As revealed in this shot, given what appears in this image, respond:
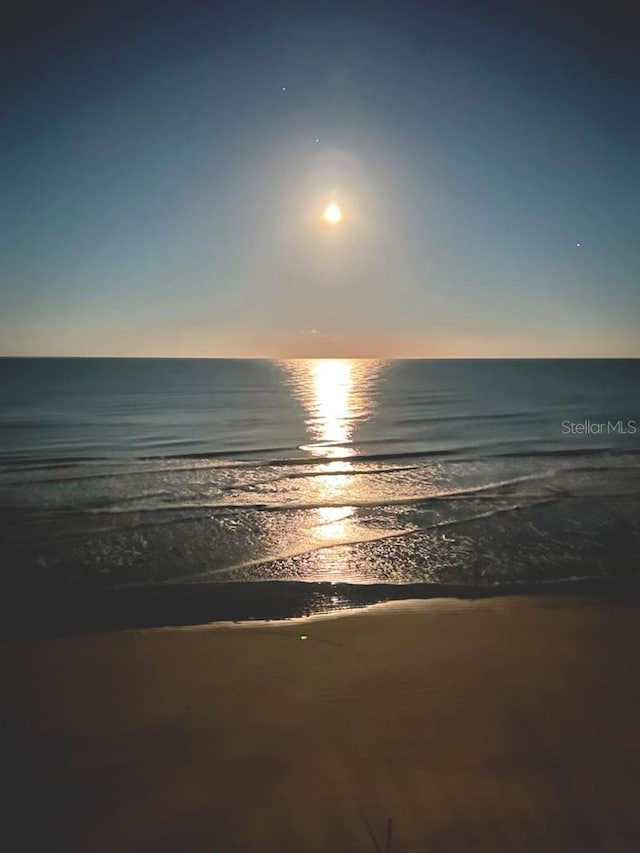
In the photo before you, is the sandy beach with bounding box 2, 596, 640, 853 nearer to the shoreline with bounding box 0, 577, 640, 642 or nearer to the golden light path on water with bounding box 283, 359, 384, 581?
the shoreline with bounding box 0, 577, 640, 642

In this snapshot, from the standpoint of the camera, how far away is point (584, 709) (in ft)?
18.7

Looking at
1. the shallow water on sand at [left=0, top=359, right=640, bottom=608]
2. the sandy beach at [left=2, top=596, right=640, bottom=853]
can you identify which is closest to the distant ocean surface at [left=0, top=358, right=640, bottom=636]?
the shallow water on sand at [left=0, top=359, right=640, bottom=608]

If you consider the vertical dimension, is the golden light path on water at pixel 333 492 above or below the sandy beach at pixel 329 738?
above

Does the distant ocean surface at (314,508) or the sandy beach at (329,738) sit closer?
Answer: the sandy beach at (329,738)

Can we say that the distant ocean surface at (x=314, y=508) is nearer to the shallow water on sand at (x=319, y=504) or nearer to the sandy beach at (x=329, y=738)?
the shallow water on sand at (x=319, y=504)

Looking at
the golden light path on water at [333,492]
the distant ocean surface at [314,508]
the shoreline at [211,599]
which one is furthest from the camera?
the golden light path on water at [333,492]

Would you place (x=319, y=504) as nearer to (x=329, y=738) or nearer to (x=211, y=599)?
(x=211, y=599)

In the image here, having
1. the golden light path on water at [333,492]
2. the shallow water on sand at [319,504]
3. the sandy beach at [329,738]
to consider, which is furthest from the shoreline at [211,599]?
the golden light path on water at [333,492]

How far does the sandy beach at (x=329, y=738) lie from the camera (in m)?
4.18

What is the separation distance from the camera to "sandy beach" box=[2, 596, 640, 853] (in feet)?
13.7

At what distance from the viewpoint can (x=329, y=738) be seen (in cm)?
526

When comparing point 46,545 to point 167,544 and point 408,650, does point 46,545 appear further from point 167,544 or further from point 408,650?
point 408,650

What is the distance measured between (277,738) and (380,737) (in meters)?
1.10

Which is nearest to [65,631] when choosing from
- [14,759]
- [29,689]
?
[29,689]
